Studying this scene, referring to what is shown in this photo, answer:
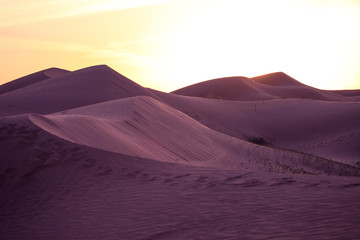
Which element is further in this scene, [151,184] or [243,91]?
[243,91]

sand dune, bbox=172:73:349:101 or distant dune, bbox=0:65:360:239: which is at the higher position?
sand dune, bbox=172:73:349:101

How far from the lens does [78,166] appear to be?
9.55 m

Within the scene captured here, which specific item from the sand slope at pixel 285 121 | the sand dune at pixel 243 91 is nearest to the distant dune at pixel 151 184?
the sand slope at pixel 285 121

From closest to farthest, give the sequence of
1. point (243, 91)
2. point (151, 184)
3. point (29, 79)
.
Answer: point (151, 184), point (29, 79), point (243, 91)

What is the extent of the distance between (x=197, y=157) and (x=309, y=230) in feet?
29.4

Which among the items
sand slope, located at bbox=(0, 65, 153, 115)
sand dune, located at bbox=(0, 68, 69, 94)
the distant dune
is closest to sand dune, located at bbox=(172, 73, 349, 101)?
sand dune, located at bbox=(0, 68, 69, 94)

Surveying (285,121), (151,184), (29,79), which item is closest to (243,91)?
(29,79)

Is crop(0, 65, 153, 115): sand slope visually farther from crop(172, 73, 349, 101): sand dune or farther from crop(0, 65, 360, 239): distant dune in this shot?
crop(172, 73, 349, 101): sand dune

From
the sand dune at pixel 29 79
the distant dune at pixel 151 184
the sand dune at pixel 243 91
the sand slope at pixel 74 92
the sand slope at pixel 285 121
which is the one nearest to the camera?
the distant dune at pixel 151 184

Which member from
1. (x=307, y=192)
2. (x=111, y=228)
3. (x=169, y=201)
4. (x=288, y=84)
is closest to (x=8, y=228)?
(x=111, y=228)

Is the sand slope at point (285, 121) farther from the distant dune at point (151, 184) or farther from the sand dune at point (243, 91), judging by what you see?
the sand dune at point (243, 91)

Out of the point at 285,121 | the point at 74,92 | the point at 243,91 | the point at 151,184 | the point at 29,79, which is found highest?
the point at 29,79

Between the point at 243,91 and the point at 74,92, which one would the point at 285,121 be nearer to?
the point at 74,92

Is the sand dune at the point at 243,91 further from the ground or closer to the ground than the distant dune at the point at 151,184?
further from the ground
